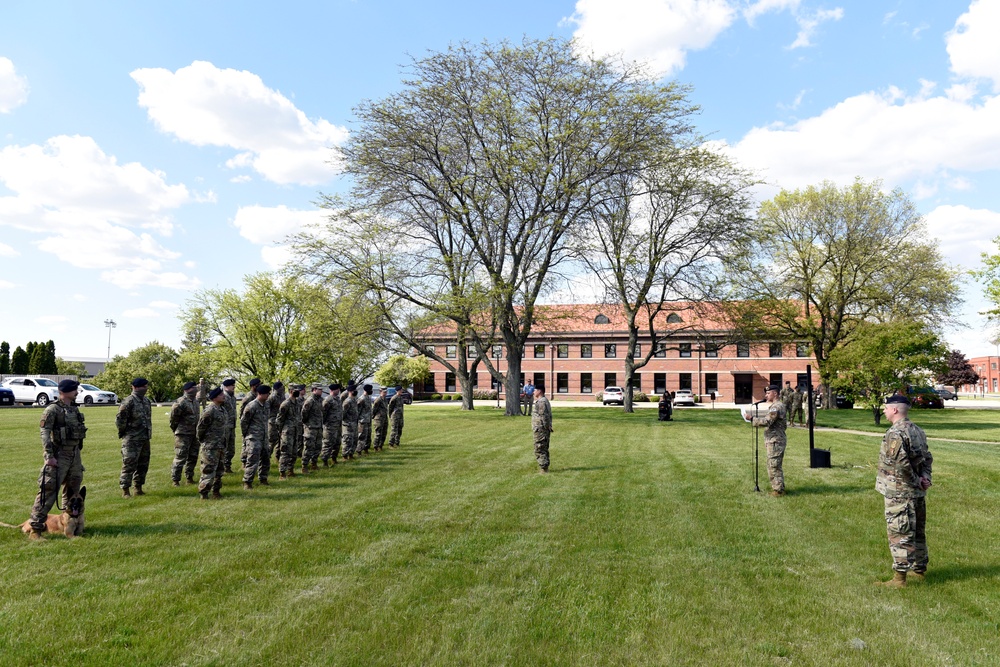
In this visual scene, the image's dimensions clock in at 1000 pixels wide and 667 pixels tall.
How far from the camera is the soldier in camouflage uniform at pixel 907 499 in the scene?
21.2ft

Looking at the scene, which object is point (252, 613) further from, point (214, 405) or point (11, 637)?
point (214, 405)

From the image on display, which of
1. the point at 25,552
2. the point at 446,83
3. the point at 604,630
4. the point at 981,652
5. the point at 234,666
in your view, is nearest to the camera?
the point at 234,666

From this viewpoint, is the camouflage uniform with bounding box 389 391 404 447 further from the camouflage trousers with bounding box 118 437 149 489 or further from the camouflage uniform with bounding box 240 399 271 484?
the camouflage trousers with bounding box 118 437 149 489

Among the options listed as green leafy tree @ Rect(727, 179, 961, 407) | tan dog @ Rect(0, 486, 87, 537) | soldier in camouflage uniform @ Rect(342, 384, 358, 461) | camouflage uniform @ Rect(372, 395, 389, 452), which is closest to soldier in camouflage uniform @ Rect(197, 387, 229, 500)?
tan dog @ Rect(0, 486, 87, 537)

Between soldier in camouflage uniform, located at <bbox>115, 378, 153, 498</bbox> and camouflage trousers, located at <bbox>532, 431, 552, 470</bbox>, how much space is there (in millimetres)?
7599

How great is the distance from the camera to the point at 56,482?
26.5 ft

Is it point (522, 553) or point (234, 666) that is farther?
point (522, 553)

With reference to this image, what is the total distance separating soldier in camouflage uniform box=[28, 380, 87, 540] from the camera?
798cm

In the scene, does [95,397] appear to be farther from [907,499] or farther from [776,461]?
[907,499]

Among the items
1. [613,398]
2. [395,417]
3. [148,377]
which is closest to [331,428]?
[395,417]

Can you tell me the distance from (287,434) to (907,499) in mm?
11024

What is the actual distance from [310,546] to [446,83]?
27.9m

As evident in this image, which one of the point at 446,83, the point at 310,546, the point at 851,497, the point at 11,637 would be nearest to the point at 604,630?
the point at 310,546

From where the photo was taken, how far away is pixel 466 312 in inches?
1265
